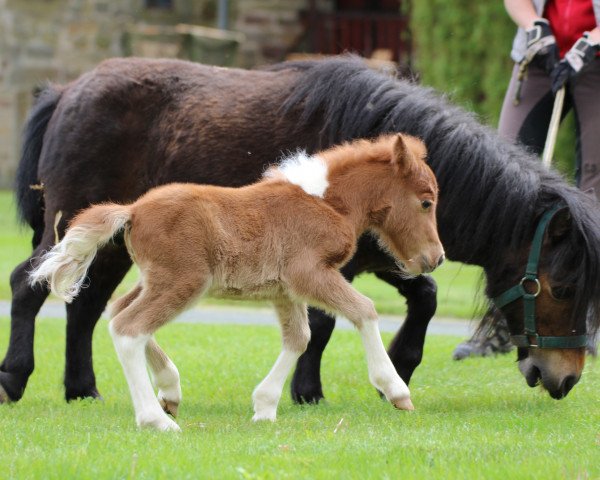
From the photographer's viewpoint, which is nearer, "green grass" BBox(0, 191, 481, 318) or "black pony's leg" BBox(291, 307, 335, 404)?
"black pony's leg" BBox(291, 307, 335, 404)

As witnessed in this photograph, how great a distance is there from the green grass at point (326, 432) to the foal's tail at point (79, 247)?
0.65 meters

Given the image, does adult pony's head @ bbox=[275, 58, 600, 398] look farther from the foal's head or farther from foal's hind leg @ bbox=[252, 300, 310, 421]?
foal's hind leg @ bbox=[252, 300, 310, 421]

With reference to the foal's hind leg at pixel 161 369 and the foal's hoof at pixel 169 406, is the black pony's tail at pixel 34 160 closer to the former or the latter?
the foal's hind leg at pixel 161 369

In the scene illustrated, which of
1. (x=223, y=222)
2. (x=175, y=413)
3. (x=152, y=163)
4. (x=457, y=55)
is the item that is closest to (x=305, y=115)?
(x=152, y=163)

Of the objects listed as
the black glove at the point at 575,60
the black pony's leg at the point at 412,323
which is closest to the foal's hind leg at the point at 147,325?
the black pony's leg at the point at 412,323

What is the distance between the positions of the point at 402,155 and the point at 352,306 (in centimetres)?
78

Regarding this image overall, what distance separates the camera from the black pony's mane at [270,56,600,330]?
579cm

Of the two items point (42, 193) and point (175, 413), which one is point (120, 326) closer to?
point (175, 413)

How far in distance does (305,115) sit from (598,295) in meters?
1.83

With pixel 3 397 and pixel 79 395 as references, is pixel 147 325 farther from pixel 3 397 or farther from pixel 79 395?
pixel 79 395

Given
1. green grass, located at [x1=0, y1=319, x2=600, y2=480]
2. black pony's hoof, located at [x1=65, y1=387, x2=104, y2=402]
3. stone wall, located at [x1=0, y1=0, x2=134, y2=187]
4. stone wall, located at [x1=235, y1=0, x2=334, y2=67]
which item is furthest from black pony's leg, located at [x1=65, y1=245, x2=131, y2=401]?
stone wall, located at [x1=235, y1=0, x2=334, y2=67]

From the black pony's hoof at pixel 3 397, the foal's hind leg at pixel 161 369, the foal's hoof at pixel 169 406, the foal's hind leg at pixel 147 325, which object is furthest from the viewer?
the black pony's hoof at pixel 3 397

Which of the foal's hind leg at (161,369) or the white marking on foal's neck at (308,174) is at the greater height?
the white marking on foal's neck at (308,174)

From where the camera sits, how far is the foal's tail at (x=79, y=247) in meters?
5.02
